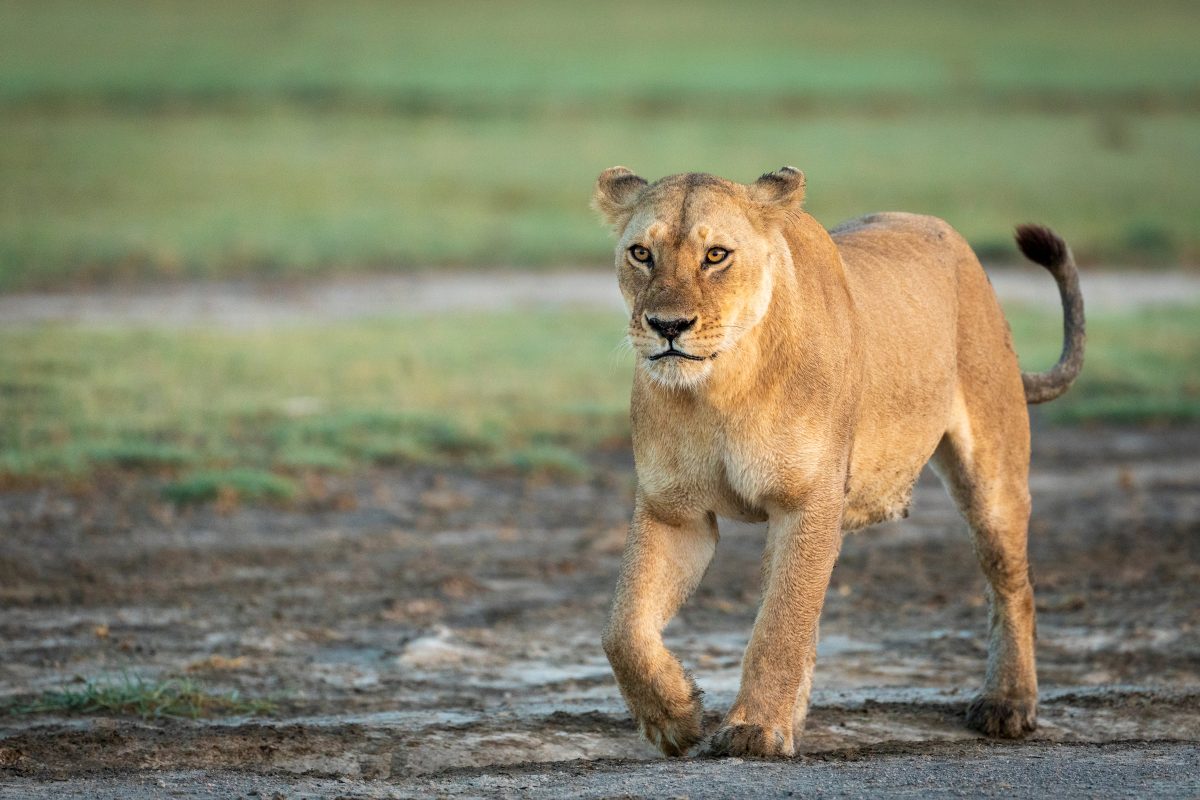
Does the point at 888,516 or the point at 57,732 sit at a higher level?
the point at 888,516

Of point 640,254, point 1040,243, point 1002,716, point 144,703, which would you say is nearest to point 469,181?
point 1040,243

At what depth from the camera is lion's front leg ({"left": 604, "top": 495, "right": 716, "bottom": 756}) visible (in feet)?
15.6

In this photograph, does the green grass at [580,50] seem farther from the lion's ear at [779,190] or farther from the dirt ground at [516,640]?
the lion's ear at [779,190]

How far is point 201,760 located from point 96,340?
863 cm

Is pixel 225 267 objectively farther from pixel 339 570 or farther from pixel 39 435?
pixel 339 570

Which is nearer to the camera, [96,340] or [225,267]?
[96,340]

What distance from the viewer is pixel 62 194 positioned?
922 inches

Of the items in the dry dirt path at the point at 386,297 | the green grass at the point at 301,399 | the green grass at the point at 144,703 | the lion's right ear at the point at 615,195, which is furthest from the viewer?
the dry dirt path at the point at 386,297

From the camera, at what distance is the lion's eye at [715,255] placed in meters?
4.65

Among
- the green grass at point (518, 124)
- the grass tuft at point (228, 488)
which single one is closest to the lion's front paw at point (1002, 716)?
the grass tuft at point (228, 488)

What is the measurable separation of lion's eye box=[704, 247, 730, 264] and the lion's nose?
23 cm

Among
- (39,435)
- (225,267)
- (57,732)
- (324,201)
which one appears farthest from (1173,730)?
(324,201)

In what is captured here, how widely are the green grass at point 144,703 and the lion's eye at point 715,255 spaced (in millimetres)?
2042

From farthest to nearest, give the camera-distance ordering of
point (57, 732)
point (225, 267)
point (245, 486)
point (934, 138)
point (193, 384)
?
point (934, 138)
point (225, 267)
point (193, 384)
point (245, 486)
point (57, 732)
